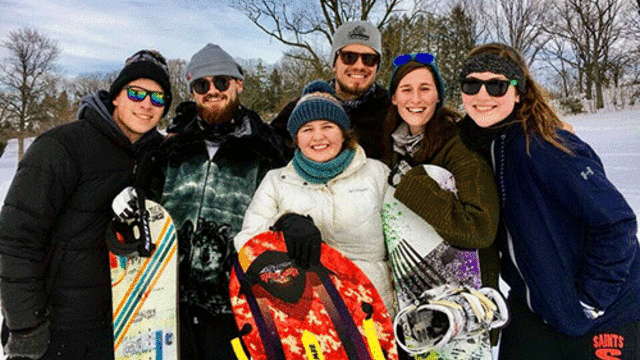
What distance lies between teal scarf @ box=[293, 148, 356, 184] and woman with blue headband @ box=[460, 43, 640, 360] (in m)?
0.62

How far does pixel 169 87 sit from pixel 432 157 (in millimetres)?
1577

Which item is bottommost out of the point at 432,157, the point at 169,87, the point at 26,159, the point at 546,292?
the point at 546,292

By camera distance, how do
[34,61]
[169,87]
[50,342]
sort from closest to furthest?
[50,342] → [169,87] → [34,61]

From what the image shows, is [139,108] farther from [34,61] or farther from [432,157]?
[34,61]

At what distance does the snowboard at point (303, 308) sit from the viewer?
2045 millimetres

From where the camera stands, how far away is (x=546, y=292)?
1860 mm

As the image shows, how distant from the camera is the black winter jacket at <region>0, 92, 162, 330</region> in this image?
1.90 metres

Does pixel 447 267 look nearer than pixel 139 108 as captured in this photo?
Yes

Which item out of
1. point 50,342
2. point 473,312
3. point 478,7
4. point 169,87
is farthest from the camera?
point 478,7

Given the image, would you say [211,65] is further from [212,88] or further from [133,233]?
[133,233]

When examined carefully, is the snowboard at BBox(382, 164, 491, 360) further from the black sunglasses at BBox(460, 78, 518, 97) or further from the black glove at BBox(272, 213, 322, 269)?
the black sunglasses at BBox(460, 78, 518, 97)

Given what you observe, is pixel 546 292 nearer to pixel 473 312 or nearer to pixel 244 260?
pixel 473 312

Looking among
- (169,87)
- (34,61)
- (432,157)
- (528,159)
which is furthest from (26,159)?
(34,61)

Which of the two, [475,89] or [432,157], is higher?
[475,89]
